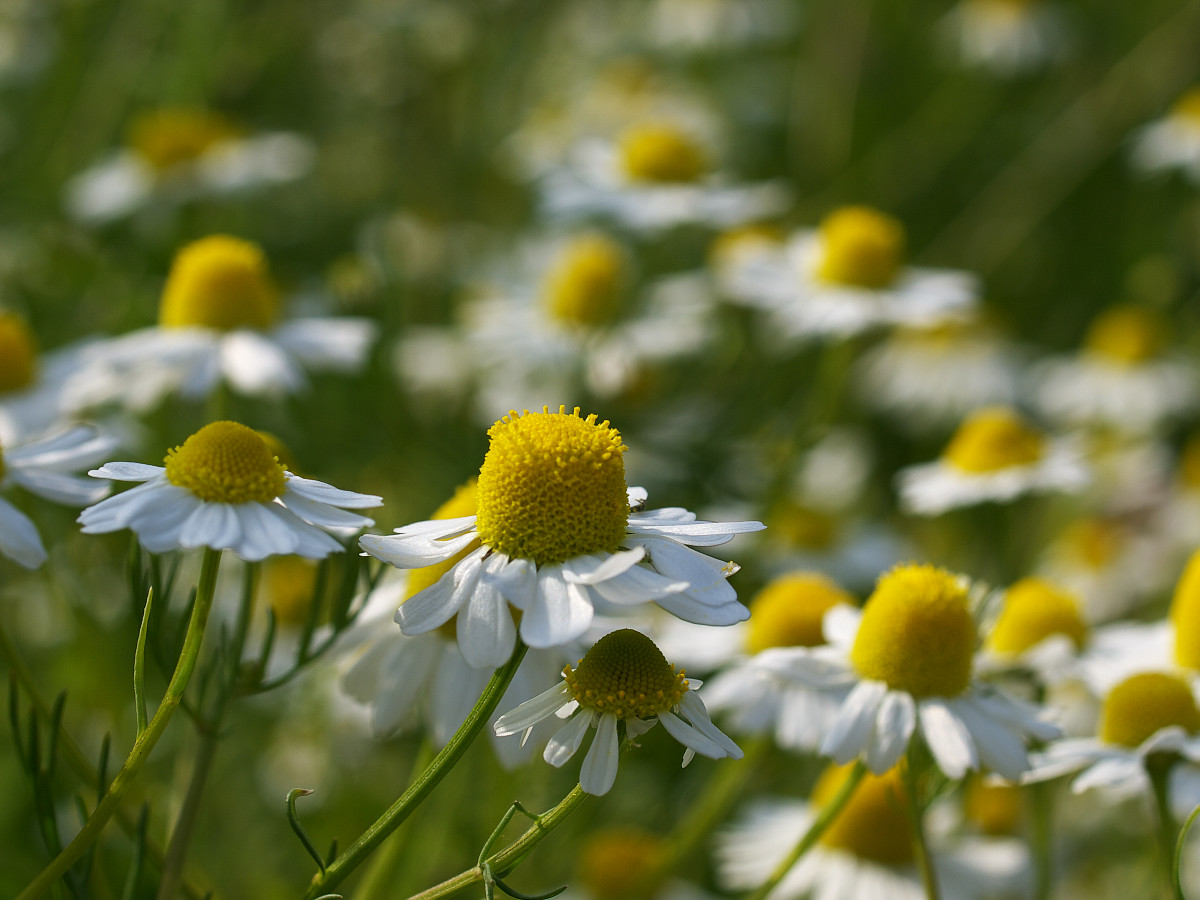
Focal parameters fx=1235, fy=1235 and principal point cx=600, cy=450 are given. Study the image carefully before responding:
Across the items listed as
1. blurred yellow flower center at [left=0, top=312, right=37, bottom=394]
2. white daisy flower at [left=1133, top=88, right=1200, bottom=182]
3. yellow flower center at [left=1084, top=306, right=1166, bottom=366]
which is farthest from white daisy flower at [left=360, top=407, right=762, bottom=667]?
white daisy flower at [left=1133, top=88, right=1200, bottom=182]

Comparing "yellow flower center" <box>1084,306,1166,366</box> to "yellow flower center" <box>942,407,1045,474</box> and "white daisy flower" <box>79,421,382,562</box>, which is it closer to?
"yellow flower center" <box>942,407,1045,474</box>

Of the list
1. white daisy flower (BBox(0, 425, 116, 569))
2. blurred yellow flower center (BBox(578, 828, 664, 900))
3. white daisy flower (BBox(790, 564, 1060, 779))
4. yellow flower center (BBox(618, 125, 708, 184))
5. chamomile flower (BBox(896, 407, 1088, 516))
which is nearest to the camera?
white daisy flower (BBox(790, 564, 1060, 779))

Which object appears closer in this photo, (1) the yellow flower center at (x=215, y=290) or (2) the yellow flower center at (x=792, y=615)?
(2) the yellow flower center at (x=792, y=615)

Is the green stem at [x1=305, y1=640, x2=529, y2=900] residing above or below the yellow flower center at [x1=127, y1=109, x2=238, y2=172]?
above

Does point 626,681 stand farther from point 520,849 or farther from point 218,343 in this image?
point 218,343

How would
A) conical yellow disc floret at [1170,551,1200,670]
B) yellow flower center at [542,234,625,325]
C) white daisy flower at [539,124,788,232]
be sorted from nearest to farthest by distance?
conical yellow disc floret at [1170,551,1200,670] → white daisy flower at [539,124,788,232] → yellow flower center at [542,234,625,325]

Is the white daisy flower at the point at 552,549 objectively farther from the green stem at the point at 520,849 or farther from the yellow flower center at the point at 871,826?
the yellow flower center at the point at 871,826

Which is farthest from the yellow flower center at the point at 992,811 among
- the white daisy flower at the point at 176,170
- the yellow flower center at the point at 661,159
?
the white daisy flower at the point at 176,170
